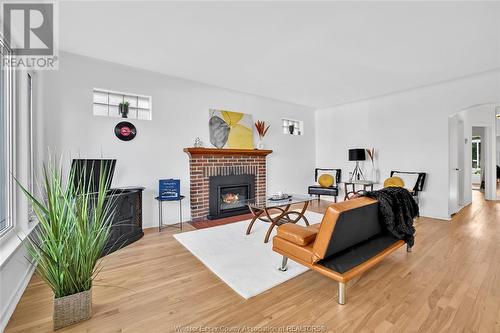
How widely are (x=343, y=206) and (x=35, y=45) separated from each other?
13.4 feet

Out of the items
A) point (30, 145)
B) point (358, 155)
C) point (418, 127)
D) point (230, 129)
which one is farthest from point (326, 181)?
point (30, 145)

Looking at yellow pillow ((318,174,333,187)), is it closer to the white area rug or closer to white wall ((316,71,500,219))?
white wall ((316,71,500,219))

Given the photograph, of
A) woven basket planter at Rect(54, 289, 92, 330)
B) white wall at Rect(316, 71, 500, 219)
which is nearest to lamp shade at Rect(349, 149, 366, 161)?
white wall at Rect(316, 71, 500, 219)

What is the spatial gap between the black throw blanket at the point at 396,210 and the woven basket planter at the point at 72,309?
2.69 metres

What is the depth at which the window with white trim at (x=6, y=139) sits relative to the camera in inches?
84.9

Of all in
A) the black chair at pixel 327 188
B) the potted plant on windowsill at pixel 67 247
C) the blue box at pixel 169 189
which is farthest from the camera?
the black chair at pixel 327 188

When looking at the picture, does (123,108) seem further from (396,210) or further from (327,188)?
(327,188)

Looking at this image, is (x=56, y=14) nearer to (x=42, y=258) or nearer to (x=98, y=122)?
(x=98, y=122)

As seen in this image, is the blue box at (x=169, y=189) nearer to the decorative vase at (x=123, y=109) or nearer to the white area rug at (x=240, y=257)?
the white area rug at (x=240, y=257)

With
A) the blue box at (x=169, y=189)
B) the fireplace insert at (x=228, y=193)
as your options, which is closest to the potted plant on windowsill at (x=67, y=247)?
the blue box at (x=169, y=189)

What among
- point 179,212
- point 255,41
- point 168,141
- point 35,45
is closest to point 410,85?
point 255,41

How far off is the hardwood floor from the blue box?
3.94ft

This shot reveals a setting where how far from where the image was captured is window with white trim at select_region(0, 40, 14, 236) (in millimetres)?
2156

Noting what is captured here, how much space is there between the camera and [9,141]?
223 cm
